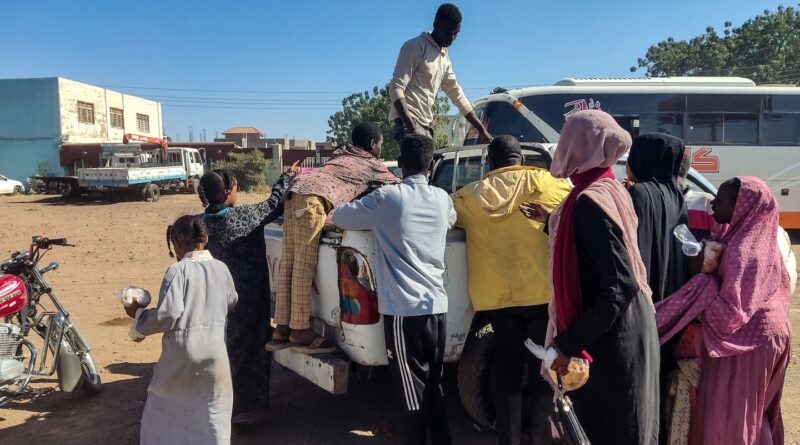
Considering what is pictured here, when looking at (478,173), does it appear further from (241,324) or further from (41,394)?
(41,394)

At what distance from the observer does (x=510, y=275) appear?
3004 millimetres

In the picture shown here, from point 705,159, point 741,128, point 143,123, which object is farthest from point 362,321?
point 143,123

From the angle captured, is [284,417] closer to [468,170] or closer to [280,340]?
[280,340]

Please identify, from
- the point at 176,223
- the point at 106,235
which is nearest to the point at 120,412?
the point at 176,223

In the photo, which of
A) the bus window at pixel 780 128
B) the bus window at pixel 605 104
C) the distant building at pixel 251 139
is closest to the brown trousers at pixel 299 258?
the bus window at pixel 605 104

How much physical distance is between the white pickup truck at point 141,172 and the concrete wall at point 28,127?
6392 millimetres

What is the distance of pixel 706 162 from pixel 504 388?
37.7 ft

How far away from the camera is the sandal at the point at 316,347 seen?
10.8 feet

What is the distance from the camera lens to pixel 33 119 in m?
31.2

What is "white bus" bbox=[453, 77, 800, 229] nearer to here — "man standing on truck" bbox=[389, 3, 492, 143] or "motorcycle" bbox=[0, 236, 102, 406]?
"man standing on truck" bbox=[389, 3, 492, 143]

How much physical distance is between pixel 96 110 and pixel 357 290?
35.2 meters

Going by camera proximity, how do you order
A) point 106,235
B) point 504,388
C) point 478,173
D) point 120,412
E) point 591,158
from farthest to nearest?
1. point 106,235
2. point 478,173
3. point 120,412
4. point 504,388
5. point 591,158

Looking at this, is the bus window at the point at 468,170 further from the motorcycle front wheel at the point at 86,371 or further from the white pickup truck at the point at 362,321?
the motorcycle front wheel at the point at 86,371

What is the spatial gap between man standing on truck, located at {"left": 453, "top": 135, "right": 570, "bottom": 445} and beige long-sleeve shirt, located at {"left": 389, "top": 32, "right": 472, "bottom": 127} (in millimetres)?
1693
